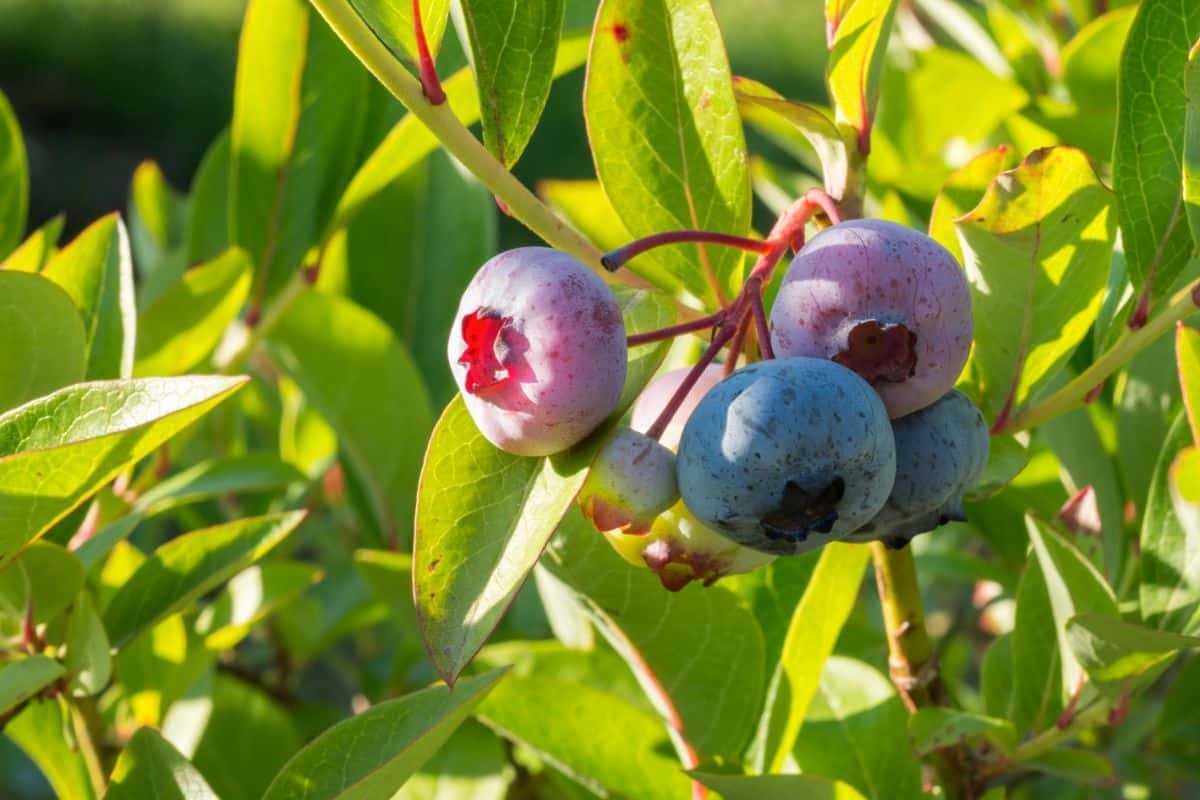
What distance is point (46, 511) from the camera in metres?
0.72

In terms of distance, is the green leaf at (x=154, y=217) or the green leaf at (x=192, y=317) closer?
the green leaf at (x=192, y=317)

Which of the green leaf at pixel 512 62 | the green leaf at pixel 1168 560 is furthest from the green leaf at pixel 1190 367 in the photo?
the green leaf at pixel 512 62

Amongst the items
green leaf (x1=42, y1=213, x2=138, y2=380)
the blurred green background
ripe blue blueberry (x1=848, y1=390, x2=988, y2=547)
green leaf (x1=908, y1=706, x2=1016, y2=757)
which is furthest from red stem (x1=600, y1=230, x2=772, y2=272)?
the blurred green background

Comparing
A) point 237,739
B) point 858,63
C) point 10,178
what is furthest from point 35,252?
point 858,63

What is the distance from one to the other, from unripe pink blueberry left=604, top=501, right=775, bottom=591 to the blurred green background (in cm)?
425

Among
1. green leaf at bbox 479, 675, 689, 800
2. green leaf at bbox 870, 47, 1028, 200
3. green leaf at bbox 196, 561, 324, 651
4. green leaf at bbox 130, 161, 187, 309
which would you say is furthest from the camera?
green leaf at bbox 130, 161, 187, 309

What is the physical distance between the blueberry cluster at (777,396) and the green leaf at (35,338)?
1.02 feet

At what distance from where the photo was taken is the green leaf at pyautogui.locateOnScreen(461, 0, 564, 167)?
0.75 meters

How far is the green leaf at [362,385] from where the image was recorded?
112 centimetres

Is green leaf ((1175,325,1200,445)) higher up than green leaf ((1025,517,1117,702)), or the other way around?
green leaf ((1175,325,1200,445))

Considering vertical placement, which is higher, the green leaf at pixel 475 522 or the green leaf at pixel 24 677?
the green leaf at pixel 475 522

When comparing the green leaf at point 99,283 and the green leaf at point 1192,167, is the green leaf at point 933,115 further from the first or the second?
the green leaf at point 99,283

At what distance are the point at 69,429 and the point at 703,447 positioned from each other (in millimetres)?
337

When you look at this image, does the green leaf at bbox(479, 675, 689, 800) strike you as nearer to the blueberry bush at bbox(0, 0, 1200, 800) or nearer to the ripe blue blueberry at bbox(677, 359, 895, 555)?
the blueberry bush at bbox(0, 0, 1200, 800)
